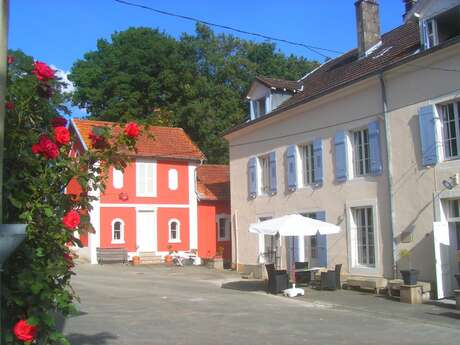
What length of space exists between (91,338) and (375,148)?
35.1 ft

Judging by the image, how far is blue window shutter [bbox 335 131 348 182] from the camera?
733 inches

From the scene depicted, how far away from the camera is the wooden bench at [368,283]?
16344mm

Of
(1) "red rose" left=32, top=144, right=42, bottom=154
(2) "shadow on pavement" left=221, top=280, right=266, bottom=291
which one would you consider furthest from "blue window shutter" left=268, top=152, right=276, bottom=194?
(1) "red rose" left=32, top=144, right=42, bottom=154

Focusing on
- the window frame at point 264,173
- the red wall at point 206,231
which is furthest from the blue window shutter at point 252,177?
the red wall at point 206,231

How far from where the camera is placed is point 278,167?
22406 millimetres

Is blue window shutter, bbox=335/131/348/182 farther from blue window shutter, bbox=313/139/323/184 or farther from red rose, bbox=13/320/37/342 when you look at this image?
red rose, bbox=13/320/37/342

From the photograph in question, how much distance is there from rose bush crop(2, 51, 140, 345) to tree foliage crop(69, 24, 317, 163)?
3580 centimetres

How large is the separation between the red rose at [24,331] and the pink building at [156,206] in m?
24.9

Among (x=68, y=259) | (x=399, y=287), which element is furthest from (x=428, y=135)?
(x=68, y=259)

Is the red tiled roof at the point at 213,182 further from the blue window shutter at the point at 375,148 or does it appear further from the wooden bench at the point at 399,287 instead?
the wooden bench at the point at 399,287

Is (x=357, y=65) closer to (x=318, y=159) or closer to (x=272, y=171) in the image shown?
(x=318, y=159)

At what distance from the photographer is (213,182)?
3497cm

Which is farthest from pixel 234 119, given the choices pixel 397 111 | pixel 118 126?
pixel 118 126

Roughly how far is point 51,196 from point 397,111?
13.3 metres
